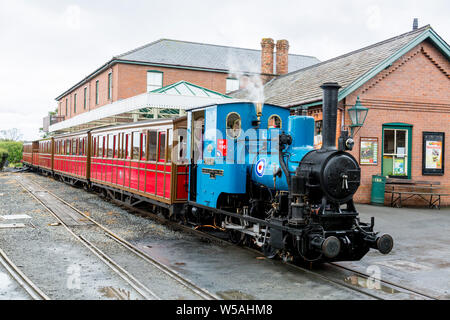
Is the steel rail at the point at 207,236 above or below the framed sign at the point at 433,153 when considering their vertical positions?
below

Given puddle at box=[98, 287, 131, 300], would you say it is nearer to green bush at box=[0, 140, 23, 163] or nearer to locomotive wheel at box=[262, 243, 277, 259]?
locomotive wheel at box=[262, 243, 277, 259]

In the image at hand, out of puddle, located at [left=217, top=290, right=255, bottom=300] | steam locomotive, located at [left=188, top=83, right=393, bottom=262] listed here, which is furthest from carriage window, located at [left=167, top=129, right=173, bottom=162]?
puddle, located at [left=217, top=290, right=255, bottom=300]

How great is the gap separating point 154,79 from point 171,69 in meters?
1.41

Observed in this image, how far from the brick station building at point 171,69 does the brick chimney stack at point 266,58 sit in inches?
5.0

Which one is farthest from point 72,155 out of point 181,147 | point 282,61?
point 282,61

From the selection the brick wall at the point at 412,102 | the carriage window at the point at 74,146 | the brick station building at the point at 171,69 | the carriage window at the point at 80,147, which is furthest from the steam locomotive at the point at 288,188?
the brick station building at the point at 171,69

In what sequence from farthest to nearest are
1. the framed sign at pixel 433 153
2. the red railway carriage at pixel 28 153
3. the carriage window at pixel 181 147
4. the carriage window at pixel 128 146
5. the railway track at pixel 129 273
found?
the red railway carriage at pixel 28 153
the framed sign at pixel 433 153
the carriage window at pixel 128 146
the carriage window at pixel 181 147
the railway track at pixel 129 273

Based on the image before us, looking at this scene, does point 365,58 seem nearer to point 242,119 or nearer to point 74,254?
point 242,119

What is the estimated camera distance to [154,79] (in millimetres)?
29047

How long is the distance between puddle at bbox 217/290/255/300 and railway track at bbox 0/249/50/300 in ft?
6.81

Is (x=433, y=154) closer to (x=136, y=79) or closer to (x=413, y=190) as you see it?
(x=413, y=190)

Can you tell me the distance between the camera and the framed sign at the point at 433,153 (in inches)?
585

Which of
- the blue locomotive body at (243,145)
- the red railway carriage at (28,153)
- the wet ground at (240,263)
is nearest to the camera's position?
the wet ground at (240,263)

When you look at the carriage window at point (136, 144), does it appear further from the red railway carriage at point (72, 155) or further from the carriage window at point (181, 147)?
the red railway carriage at point (72, 155)
